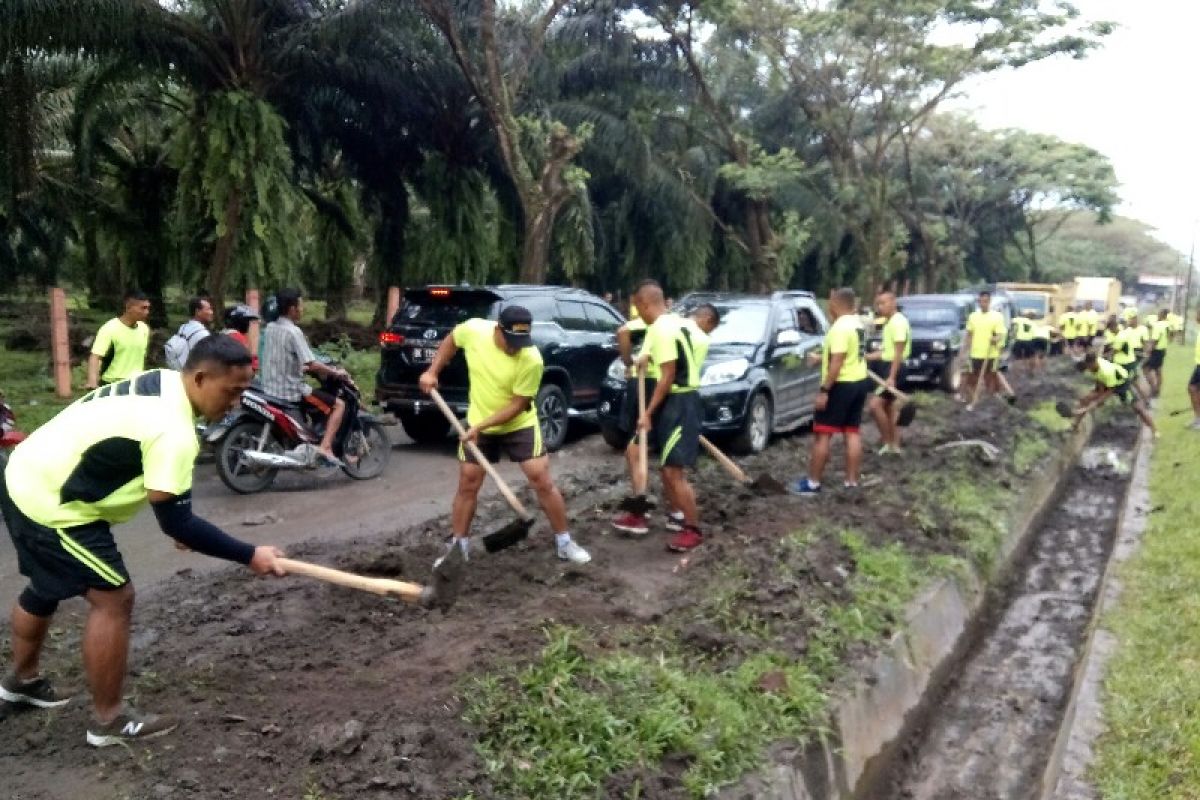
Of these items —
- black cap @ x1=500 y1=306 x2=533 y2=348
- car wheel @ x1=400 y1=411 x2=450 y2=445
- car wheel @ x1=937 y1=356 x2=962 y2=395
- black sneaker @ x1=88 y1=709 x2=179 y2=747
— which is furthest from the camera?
car wheel @ x1=937 y1=356 x2=962 y2=395

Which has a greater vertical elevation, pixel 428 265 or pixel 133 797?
pixel 428 265

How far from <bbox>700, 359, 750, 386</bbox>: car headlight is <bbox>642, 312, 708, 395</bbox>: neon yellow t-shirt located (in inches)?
143

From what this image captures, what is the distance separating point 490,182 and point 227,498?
14257 millimetres

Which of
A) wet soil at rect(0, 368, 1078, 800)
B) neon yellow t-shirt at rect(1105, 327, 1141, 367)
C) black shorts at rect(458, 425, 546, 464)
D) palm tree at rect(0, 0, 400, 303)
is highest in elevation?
palm tree at rect(0, 0, 400, 303)

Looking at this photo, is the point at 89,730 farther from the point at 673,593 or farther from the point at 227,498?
the point at 227,498

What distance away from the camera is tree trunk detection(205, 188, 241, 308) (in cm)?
1507

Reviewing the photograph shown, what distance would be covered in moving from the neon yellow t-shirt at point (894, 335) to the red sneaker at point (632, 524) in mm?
4469

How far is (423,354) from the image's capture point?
10516 millimetres

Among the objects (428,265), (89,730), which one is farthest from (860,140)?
(89,730)

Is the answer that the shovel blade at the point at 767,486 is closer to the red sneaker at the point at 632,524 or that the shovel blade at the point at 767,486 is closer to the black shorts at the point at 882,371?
the red sneaker at the point at 632,524

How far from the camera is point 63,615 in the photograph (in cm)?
539

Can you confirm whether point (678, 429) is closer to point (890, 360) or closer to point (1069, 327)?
point (890, 360)

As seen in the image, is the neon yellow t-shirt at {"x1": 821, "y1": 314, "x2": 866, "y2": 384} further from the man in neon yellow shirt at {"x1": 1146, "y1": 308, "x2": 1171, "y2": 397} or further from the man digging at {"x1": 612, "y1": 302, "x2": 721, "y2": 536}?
the man in neon yellow shirt at {"x1": 1146, "y1": 308, "x2": 1171, "y2": 397}

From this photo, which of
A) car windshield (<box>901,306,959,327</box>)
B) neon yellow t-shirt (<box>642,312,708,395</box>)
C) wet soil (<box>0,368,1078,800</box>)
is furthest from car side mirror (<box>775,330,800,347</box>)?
car windshield (<box>901,306,959,327</box>)
